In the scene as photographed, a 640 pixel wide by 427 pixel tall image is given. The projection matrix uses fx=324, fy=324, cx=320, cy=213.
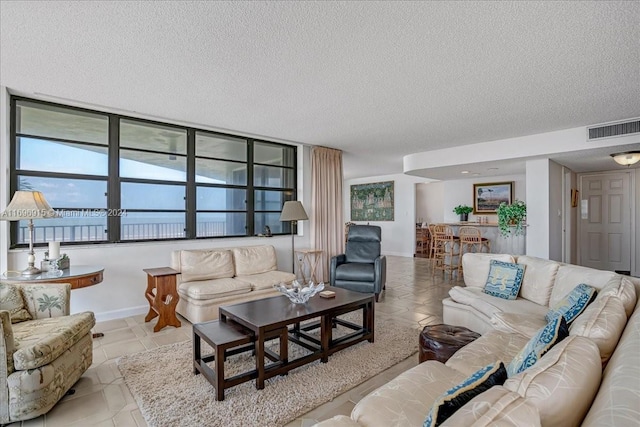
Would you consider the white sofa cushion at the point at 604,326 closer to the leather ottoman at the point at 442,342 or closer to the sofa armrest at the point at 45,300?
the leather ottoman at the point at 442,342

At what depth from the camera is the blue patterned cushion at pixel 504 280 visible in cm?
299

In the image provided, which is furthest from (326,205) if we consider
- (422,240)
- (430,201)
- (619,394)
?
(430,201)

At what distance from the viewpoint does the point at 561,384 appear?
90 centimetres

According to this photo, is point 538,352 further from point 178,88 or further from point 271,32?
point 178,88

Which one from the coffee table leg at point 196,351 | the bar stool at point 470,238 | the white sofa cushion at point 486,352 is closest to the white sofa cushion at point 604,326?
the white sofa cushion at point 486,352

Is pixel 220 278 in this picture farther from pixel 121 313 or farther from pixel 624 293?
pixel 624 293

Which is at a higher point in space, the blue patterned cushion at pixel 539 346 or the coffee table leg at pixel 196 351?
the blue patterned cushion at pixel 539 346

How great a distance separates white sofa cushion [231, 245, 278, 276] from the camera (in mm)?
4332

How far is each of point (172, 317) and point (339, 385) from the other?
7.07 feet

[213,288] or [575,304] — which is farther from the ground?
[575,304]

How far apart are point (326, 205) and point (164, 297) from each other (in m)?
3.16

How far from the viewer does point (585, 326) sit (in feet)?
4.64

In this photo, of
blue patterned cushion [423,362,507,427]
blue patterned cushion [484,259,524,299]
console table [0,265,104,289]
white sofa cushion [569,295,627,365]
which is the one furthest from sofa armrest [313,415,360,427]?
console table [0,265,104,289]

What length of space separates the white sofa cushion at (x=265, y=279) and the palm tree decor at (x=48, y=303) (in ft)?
6.04
